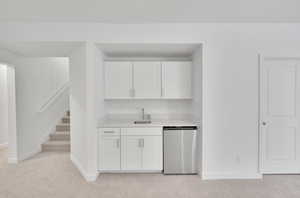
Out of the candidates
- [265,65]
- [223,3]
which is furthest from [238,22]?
[265,65]

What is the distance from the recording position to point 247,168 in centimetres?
297

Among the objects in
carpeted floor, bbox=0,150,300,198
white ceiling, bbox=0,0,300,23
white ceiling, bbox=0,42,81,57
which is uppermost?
white ceiling, bbox=0,0,300,23

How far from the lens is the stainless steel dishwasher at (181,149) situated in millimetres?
3115

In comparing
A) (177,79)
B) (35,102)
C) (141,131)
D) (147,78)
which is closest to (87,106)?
Result: (141,131)

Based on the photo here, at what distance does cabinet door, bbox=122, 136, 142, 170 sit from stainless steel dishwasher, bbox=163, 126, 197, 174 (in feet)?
1.59

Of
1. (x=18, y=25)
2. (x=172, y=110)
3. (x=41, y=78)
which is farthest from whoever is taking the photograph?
(x=41, y=78)

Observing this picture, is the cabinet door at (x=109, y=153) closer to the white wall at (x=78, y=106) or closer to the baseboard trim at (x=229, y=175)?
the white wall at (x=78, y=106)

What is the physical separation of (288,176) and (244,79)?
180 centimetres

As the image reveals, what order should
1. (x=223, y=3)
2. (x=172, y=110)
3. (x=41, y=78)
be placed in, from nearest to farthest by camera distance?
1. (x=223, y=3)
2. (x=172, y=110)
3. (x=41, y=78)

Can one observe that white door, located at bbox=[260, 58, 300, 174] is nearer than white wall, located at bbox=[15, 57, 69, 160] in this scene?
Yes

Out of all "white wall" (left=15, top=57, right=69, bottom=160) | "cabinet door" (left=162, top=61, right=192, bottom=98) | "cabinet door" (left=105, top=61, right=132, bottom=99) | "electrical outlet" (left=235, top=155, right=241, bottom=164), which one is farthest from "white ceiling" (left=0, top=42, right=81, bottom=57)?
"electrical outlet" (left=235, top=155, right=241, bottom=164)

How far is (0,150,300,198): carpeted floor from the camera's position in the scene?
2553mm

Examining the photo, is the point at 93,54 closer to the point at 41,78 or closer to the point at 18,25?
the point at 18,25

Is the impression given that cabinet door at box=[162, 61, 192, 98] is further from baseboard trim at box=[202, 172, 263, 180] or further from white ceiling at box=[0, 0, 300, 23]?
baseboard trim at box=[202, 172, 263, 180]
